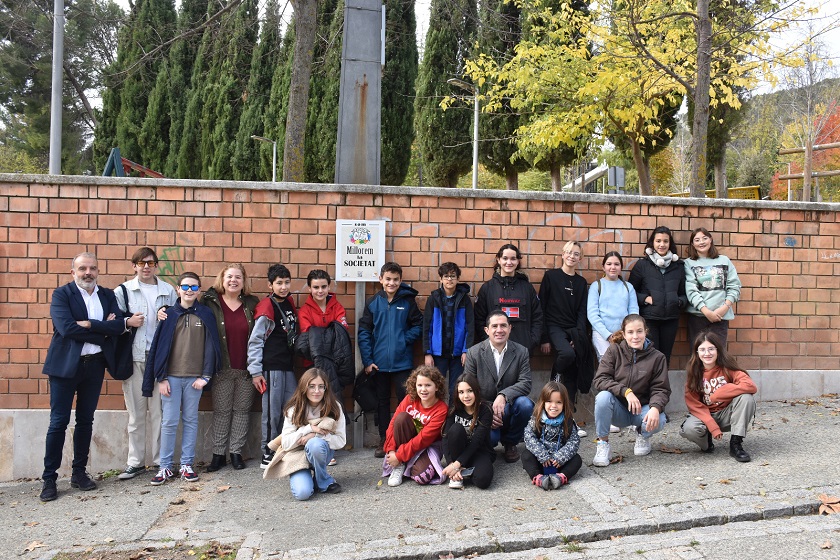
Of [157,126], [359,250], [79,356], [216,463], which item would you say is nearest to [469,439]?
[359,250]

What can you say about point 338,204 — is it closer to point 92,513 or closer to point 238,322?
point 238,322

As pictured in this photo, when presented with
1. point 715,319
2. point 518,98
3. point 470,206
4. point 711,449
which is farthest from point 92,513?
point 518,98

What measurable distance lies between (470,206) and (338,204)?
130 centimetres

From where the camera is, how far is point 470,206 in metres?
7.13

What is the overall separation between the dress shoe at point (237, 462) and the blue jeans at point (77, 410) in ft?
4.00

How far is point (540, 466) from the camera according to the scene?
5.49m

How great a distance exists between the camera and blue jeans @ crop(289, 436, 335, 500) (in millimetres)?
5496

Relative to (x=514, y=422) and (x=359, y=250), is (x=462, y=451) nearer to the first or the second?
(x=514, y=422)

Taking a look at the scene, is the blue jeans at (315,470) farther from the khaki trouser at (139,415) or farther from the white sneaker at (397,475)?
the khaki trouser at (139,415)

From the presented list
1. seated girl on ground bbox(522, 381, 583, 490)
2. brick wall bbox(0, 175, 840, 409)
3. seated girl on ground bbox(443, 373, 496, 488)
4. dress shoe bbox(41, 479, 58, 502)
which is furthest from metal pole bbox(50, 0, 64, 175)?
seated girl on ground bbox(522, 381, 583, 490)

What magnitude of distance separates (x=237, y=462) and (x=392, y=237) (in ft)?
8.35

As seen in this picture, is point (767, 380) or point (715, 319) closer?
point (715, 319)

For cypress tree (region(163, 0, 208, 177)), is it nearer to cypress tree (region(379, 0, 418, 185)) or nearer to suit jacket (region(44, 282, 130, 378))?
cypress tree (region(379, 0, 418, 185))

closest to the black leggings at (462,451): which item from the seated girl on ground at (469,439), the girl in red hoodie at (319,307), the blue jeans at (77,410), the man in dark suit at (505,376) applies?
the seated girl on ground at (469,439)
